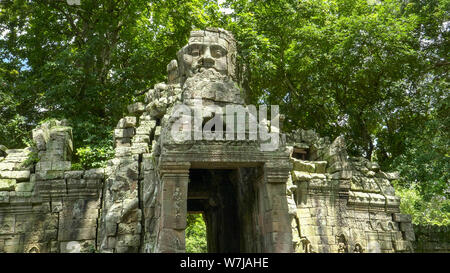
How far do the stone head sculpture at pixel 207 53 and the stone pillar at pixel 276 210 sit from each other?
2.79m

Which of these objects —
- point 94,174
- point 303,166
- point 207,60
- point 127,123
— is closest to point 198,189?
point 127,123

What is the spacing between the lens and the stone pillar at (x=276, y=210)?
22.1 ft

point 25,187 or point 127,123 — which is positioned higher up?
point 127,123

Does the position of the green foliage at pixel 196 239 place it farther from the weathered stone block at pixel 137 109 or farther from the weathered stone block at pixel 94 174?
Answer: the weathered stone block at pixel 94 174

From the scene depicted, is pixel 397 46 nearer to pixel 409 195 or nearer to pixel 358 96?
pixel 358 96

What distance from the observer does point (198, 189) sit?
988 cm

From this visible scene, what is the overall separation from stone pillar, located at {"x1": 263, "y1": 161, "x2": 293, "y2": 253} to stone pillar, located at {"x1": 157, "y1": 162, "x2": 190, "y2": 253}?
1.47 m

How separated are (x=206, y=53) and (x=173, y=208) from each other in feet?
12.1

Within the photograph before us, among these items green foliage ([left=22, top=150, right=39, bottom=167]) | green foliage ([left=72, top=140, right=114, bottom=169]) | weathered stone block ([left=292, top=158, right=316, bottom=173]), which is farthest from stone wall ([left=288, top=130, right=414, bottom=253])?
green foliage ([left=22, top=150, right=39, bottom=167])

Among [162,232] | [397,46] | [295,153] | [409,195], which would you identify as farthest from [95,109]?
[409,195]

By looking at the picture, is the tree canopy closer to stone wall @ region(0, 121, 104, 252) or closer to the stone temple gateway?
the stone temple gateway

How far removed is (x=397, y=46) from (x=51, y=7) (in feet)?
44.0

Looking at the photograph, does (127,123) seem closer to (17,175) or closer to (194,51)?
(194,51)

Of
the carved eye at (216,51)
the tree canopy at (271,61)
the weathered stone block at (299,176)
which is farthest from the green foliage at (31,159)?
the weathered stone block at (299,176)
